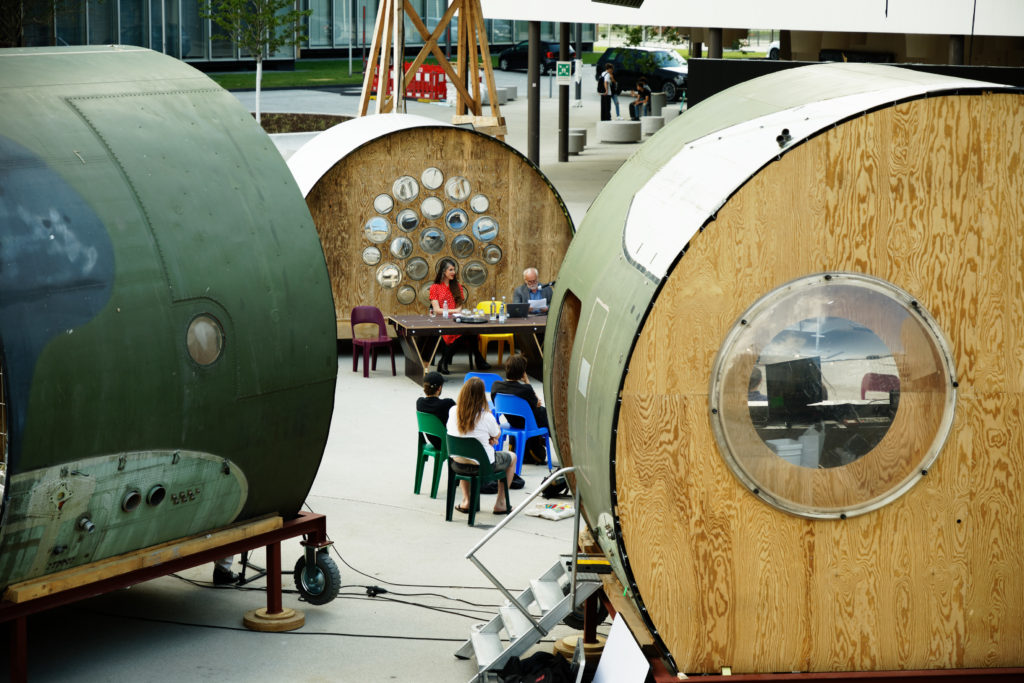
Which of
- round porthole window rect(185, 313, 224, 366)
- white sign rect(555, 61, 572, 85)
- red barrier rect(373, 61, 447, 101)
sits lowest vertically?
round porthole window rect(185, 313, 224, 366)

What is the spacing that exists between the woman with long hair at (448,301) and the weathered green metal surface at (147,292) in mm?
8039

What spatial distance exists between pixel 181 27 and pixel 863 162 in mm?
46169

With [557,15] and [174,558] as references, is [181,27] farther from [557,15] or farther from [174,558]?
[174,558]

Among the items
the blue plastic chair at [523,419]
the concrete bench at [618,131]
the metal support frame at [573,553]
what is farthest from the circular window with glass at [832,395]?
the concrete bench at [618,131]

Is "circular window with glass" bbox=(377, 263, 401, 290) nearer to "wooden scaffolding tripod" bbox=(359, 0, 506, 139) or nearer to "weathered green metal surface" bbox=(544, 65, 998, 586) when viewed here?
"wooden scaffolding tripod" bbox=(359, 0, 506, 139)

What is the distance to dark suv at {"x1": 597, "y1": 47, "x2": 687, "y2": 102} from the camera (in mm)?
47094

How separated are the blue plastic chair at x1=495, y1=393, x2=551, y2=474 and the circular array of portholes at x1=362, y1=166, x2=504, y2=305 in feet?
18.1

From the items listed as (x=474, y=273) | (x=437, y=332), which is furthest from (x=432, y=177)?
(x=437, y=332)

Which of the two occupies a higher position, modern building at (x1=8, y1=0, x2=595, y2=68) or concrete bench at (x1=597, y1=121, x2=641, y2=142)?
modern building at (x1=8, y1=0, x2=595, y2=68)

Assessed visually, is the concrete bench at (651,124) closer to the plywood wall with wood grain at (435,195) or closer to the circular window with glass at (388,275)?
the plywood wall with wood grain at (435,195)

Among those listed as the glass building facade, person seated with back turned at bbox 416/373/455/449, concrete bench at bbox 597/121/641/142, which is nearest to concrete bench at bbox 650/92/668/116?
concrete bench at bbox 597/121/641/142

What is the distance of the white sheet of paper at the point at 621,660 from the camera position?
23.9 ft

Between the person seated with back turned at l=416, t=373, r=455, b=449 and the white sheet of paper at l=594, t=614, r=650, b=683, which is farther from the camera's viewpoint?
the person seated with back turned at l=416, t=373, r=455, b=449

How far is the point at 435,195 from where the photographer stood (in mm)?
18766
